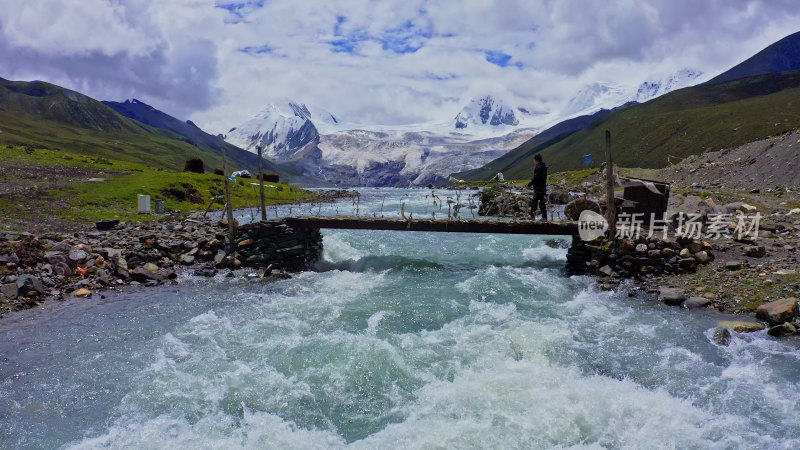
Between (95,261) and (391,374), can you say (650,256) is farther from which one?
(95,261)

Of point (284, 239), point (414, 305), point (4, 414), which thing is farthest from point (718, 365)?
point (284, 239)

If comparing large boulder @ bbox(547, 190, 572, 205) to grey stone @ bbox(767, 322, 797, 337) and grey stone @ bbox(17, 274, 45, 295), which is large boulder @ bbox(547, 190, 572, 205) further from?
grey stone @ bbox(17, 274, 45, 295)

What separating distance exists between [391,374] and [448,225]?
1281cm

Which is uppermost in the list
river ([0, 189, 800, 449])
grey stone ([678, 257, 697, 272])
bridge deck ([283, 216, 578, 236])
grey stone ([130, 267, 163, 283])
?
bridge deck ([283, 216, 578, 236])

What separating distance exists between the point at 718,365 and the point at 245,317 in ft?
45.5

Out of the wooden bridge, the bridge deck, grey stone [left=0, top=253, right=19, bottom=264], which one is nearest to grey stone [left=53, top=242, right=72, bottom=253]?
grey stone [left=0, top=253, right=19, bottom=264]

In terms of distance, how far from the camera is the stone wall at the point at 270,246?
77.3 ft

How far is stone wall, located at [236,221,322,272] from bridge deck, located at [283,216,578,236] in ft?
2.27

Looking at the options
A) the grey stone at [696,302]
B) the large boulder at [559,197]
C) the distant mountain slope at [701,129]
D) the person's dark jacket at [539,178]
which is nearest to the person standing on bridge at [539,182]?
the person's dark jacket at [539,178]

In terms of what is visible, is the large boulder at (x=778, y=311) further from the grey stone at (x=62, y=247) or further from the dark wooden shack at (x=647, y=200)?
the grey stone at (x=62, y=247)

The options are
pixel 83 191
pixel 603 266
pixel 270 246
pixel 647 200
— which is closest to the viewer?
pixel 603 266

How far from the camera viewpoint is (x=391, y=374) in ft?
38.3

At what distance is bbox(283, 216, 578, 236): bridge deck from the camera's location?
22.4 metres

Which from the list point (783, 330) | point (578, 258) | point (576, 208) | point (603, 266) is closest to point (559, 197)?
point (576, 208)
